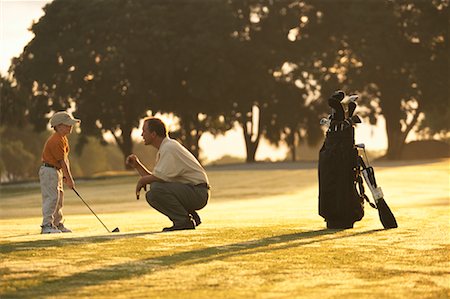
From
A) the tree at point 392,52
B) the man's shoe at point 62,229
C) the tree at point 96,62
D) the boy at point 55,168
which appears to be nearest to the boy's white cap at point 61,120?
the boy at point 55,168

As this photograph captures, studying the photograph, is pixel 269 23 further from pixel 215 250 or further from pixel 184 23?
pixel 215 250

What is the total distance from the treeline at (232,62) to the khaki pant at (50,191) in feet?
143

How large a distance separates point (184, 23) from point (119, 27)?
13.0 ft

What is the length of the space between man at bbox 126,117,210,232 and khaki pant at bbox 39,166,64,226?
1.83 m

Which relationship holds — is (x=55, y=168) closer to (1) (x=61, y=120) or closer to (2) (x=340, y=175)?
(1) (x=61, y=120)

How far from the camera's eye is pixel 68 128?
1469cm

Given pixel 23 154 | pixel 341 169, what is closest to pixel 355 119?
pixel 341 169

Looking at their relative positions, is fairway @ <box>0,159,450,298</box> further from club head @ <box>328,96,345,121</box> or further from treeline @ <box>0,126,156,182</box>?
treeline @ <box>0,126,156,182</box>

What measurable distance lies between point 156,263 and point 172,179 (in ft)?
11.3

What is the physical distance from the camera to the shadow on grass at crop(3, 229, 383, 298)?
8.73 metres

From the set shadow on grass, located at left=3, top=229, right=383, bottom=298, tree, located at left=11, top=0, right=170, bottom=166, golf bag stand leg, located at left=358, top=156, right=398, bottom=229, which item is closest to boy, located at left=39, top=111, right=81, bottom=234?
shadow on grass, located at left=3, top=229, right=383, bottom=298

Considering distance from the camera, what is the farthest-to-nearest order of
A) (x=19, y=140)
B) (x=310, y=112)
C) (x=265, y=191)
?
(x=19, y=140)
(x=310, y=112)
(x=265, y=191)

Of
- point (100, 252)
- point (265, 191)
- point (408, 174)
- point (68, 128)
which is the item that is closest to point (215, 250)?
point (100, 252)

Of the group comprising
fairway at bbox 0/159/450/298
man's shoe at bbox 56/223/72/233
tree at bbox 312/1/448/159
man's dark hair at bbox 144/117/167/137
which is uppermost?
tree at bbox 312/1/448/159
